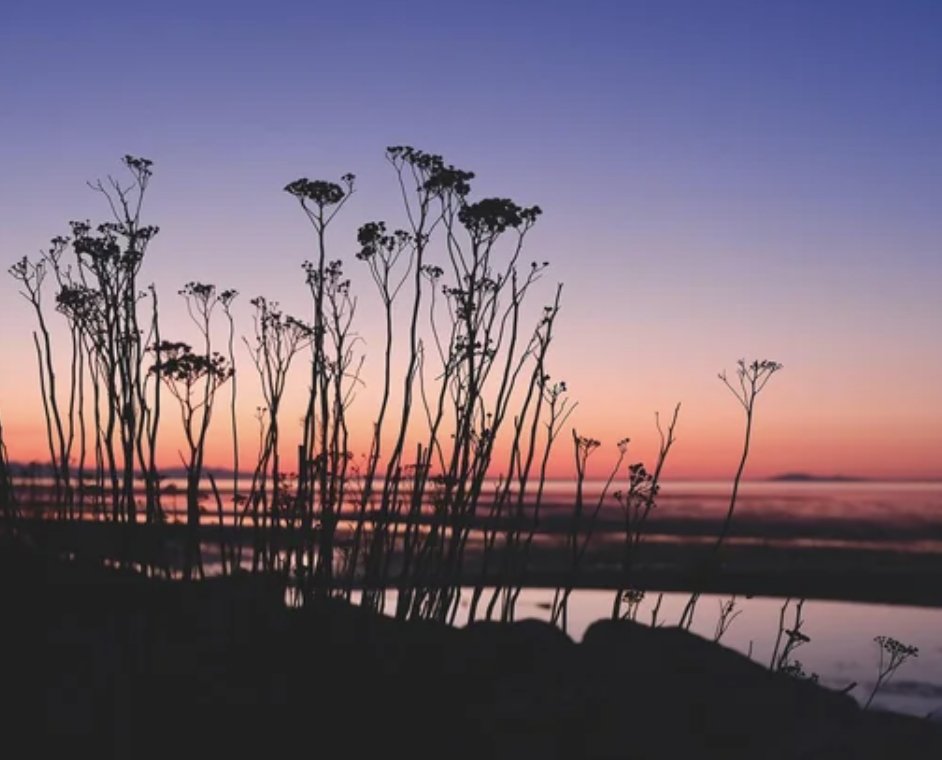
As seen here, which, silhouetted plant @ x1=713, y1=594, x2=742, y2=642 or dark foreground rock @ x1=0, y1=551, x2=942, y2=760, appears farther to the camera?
silhouetted plant @ x1=713, y1=594, x2=742, y2=642

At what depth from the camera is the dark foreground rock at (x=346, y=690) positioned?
6406 mm

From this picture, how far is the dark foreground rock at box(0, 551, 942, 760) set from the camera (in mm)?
6406

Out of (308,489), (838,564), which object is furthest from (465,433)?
(838,564)

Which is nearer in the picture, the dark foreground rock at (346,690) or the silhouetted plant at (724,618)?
the dark foreground rock at (346,690)

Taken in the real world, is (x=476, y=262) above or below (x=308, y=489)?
above

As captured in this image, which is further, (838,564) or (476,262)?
(838,564)

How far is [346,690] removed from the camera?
22.2ft

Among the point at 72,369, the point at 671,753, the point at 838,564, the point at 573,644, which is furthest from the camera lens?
the point at 838,564

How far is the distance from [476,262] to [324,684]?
2.82 m

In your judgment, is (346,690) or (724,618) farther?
(724,618)

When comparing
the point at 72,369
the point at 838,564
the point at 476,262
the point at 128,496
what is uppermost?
the point at 476,262

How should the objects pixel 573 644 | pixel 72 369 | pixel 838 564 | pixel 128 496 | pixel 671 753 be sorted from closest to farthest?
pixel 128 496
pixel 671 753
pixel 72 369
pixel 573 644
pixel 838 564

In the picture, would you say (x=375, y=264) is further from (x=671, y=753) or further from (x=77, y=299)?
(x=671, y=753)

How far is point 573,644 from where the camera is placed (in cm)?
952
